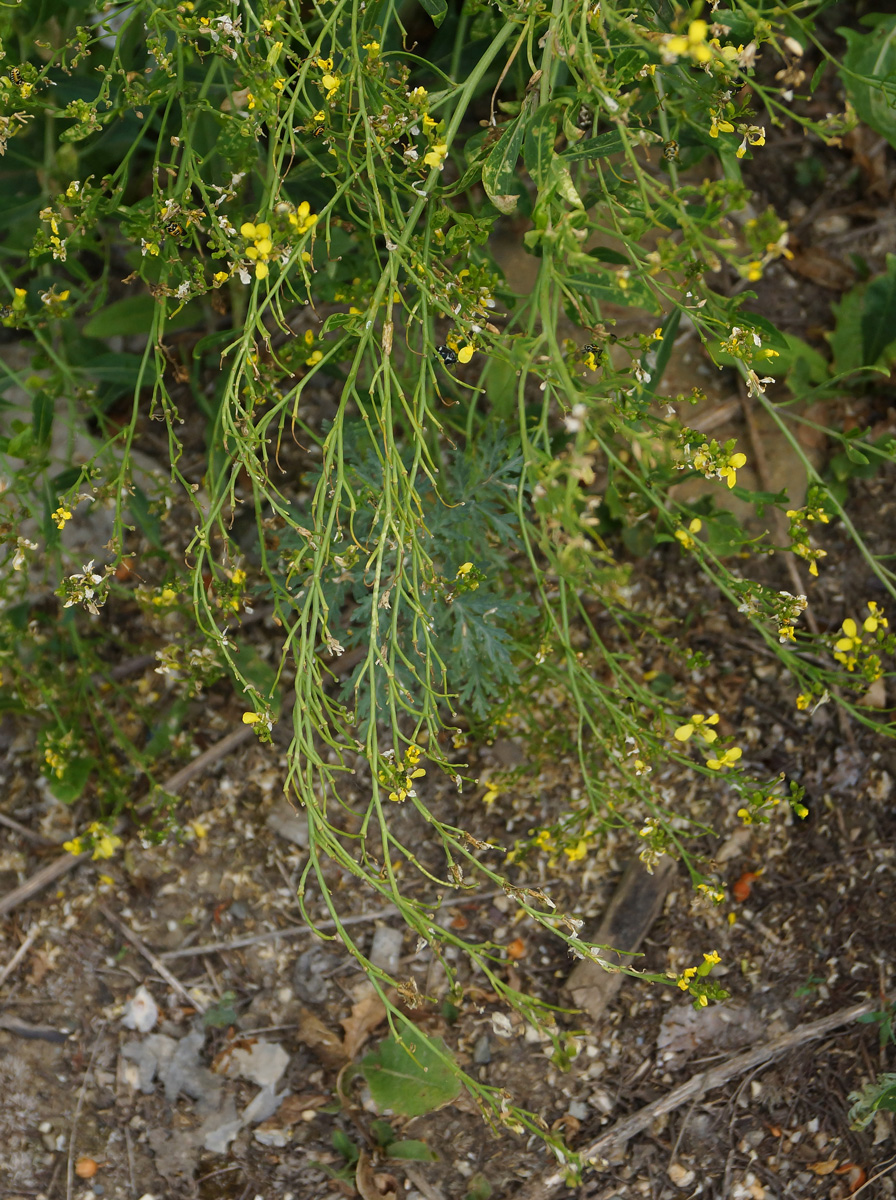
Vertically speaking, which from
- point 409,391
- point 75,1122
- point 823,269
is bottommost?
point 75,1122

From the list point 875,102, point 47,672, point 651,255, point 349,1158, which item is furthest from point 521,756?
point 875,102

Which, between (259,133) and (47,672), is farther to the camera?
(47,672)

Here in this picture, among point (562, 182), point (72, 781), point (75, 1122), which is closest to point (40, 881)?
point (72, 781)

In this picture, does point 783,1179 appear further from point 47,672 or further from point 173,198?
point 173,198

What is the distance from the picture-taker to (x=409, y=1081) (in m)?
1.75

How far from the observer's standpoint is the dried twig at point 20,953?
6.50ft

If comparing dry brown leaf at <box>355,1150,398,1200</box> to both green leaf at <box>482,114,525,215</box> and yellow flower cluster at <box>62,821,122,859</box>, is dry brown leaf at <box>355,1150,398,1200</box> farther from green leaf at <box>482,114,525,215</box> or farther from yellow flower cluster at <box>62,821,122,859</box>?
green leaf at <box>482,114,525,215</box>

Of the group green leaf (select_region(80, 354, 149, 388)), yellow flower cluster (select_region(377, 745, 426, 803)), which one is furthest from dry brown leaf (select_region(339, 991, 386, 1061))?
green leaf (select_region(80, 354, 149, 388))

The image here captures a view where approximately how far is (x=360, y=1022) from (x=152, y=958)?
0.45 metres

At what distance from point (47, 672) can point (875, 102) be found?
198cm

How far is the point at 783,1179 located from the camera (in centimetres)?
173

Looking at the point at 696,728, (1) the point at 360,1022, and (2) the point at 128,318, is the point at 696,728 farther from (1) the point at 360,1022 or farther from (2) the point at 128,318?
(2) the point at 128,318

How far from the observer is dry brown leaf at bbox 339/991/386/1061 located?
6.14 ft

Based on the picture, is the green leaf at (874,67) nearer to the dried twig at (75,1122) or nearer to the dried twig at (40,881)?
the dried twig at (40,881)
